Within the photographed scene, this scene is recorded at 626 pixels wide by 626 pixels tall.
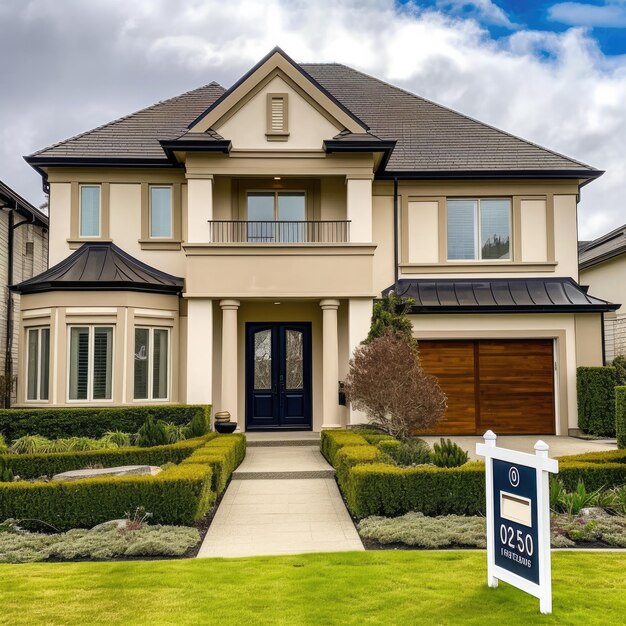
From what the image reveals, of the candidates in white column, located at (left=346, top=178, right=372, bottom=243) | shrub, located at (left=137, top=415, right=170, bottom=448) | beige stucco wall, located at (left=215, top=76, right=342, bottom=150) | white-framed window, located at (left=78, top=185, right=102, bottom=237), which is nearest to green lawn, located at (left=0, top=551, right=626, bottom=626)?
shrub, located at (left=137, top=415, right=170, bottom=448)

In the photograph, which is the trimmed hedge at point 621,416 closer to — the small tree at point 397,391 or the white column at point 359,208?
the small tree at point 397,391

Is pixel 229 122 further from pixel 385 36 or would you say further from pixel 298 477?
pixel 298 477

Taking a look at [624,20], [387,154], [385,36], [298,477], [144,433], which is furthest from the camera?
[385,36]

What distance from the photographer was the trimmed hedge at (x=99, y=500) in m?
8.82

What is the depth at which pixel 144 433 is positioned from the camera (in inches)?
520

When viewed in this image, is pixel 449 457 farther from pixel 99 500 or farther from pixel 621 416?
pixel 99 500

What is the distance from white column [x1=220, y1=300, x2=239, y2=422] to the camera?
640 inches

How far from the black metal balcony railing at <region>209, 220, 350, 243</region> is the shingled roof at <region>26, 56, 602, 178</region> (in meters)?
2.03

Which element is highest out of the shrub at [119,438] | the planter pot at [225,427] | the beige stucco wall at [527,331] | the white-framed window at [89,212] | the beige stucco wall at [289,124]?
the beige stucco wall at [289,124]

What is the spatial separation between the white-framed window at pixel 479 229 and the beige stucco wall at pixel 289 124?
4.02 m

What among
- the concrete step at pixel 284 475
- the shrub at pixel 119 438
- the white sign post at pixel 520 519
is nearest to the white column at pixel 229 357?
the shrub at pixel 119 438

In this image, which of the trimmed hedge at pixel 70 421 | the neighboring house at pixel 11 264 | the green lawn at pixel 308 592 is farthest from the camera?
the neighboring house at pixel 11 264

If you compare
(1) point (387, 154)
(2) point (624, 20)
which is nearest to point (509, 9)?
(2) point (624, 20)

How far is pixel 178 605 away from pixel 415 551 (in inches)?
110
